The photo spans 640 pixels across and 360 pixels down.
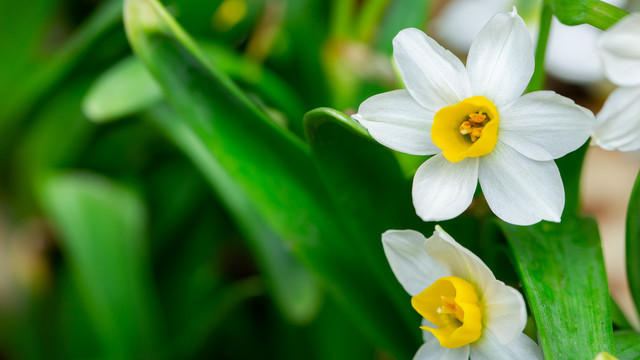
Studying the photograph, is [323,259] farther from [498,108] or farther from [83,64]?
[83,64]

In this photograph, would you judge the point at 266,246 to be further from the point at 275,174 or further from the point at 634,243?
the point at 634,243

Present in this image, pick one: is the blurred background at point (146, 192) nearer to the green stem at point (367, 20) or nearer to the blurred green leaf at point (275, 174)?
the green stem at point (367, 20)

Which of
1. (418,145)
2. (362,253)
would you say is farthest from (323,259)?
(418,145)

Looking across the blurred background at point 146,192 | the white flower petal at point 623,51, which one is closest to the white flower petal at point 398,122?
the white flower petal at point 623,51

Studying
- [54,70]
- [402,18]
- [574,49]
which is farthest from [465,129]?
[574,49]

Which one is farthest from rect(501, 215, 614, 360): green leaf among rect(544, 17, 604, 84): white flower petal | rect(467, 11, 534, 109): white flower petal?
rect(544, 17, 604, 84): white flower petal

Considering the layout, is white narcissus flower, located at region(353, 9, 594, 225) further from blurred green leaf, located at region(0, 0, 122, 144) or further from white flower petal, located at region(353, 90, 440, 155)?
blurred green leaf, located at region(0, 0, 122, 144)
